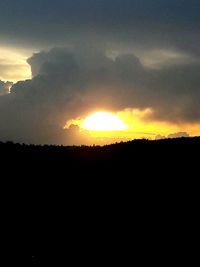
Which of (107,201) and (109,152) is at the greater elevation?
(109,152)

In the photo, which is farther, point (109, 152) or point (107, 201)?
point (109, 152)

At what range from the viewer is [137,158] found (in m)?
39.2

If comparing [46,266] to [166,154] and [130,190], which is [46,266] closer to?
[130,190]

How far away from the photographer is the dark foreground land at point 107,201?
31547mm

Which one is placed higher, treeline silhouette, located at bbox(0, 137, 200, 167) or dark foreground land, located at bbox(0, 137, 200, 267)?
treeline silhouette, located at bbox(0, 137, 200, 167)

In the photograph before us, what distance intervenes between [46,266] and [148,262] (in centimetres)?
598

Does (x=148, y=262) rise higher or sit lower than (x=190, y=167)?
lower

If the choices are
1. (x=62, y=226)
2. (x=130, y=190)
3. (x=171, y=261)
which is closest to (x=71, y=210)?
(x=62, y=226)

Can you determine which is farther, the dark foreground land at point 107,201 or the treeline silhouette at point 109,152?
the treeline silhouette at point 109,152

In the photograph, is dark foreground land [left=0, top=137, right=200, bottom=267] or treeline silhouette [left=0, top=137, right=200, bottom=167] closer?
dark foreground land [left=0, top=137, right=200, bottom=267]

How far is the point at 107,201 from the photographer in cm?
3616

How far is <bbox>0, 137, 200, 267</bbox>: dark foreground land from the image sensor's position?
104 feet

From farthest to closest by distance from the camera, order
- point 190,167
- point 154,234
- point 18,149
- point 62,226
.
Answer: point 18,149, point 190,167, point 62,226, point 154,234

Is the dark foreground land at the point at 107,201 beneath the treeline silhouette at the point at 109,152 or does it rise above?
beneath
